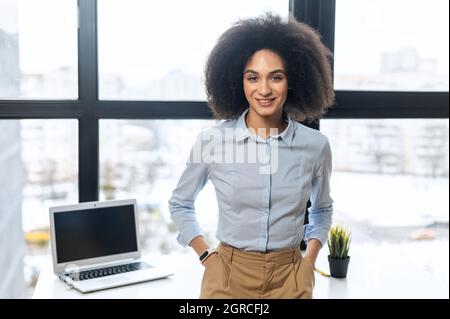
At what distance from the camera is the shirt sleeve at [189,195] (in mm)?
1729

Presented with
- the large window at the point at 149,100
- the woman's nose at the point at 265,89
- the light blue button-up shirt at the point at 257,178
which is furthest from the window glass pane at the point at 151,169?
the woman's nose at the point at 265,89

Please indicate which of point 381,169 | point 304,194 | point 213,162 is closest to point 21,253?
point 213,162

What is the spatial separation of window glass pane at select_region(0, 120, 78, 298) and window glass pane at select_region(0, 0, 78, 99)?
133 millimetres

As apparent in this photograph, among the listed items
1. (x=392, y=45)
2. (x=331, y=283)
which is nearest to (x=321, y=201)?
(x=331, y=283)

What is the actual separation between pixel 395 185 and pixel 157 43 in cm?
119

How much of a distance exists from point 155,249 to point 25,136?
65 cm

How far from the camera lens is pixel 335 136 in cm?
251

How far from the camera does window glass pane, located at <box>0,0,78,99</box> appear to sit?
2.18 meters

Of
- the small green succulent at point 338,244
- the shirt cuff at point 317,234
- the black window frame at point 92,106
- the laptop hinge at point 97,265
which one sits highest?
the black window frame at point 92,106

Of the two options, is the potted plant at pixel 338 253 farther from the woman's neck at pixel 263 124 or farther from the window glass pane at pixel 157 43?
the window glass pane at pixel 157 43

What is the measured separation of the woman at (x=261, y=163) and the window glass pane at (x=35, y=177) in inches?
26.3

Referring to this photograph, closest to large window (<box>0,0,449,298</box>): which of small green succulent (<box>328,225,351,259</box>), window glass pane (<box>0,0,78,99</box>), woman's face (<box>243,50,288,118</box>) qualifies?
window glass pane (<box>0,0,78,99</box>)

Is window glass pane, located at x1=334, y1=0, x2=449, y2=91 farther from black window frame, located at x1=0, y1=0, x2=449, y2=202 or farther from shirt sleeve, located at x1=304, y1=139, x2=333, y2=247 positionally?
shirt sleeve, located at x1=304, y1=139, x2=333, y2=247

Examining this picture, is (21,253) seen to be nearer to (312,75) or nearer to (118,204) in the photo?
(118,204)
